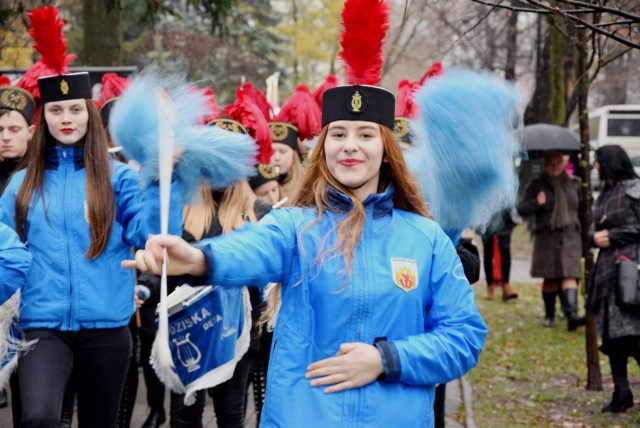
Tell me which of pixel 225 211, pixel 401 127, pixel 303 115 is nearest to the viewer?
pixel 225 211

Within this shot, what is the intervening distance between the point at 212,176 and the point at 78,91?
1.10 m

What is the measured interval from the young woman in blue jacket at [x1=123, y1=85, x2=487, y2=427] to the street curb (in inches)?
167

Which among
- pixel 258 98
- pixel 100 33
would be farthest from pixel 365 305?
pixel 100 33

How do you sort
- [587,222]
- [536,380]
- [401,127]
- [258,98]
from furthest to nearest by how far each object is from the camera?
[536,380] → [587,222] → [258,98] → [401,127]

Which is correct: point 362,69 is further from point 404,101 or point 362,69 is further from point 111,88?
point 111,88

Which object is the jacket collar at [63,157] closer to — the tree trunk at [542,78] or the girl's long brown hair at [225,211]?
the girl's long brown hair at [225,211]

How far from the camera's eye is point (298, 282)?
10.2 feet

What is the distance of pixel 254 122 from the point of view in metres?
6.40

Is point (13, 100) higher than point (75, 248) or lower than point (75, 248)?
higher

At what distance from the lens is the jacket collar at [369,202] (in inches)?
128

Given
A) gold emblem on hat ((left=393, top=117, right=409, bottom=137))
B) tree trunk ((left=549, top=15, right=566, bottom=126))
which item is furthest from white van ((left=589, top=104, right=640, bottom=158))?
gold emblem on hat ((left=393, top=117, right=409, bottom=137))

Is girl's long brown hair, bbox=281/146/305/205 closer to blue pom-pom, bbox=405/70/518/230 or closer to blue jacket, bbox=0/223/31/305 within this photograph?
blue pom-pom, bbox=405/70/518/230

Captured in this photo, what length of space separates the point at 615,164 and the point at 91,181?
4622 millimetres

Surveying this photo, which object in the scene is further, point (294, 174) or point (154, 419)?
point (294, 174)
